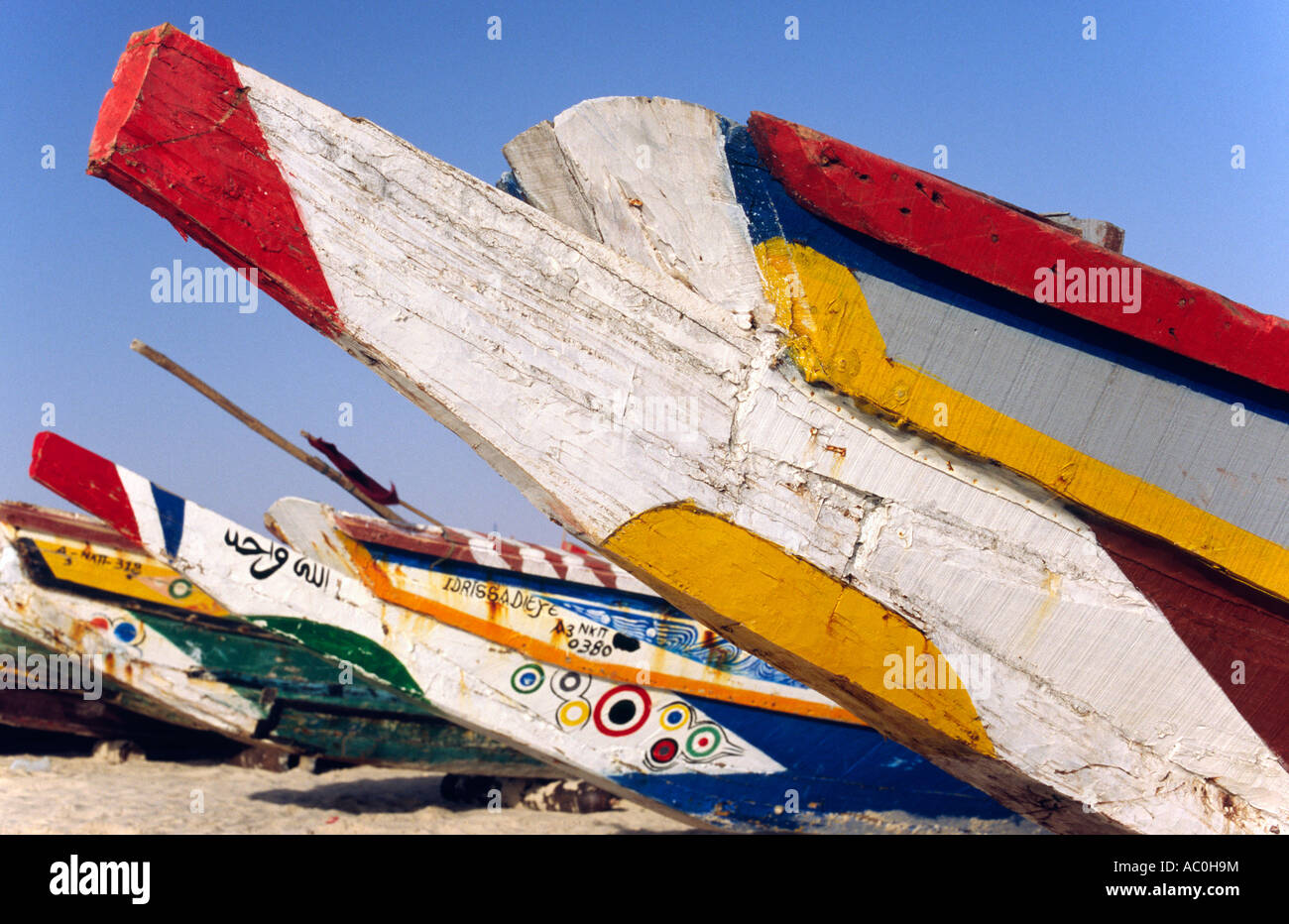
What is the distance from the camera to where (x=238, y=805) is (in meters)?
6.99

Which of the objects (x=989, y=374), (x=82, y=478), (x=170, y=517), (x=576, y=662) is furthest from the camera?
(x=576, y=662)

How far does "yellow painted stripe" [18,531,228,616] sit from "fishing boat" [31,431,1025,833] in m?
2.39

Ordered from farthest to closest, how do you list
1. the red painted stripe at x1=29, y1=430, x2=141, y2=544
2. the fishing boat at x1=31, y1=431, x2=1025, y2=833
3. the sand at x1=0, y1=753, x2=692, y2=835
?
the sand at x1=0, y1=753, x2=692, y2=835 → the fishing boat at x1=31, y1=431, x2=1025, y2=833 → the red painted stripe at x1=29, y1=430, x2=141, y2=544

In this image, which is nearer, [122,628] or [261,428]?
[261,428]

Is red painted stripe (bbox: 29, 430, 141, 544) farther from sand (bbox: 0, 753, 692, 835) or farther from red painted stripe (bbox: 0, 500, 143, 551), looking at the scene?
red painted stripe (bbox: 0, 500, 143, 551)

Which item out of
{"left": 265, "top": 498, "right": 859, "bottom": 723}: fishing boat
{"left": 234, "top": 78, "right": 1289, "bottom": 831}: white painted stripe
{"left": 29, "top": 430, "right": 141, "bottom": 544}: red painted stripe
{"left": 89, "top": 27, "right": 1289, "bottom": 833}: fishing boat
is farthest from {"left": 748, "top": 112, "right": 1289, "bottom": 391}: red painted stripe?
{"left": 29, "top": 430, "right": 141, "bottom": 544}: red painted stripe

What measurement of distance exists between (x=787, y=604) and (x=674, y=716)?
459 centimetres

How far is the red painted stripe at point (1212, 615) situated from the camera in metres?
1.85

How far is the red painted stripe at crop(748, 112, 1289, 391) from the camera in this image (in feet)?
5.82

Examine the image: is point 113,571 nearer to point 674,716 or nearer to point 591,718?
point 591,718

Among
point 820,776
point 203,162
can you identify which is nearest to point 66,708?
point 820,776

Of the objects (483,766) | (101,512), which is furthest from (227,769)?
(101,512)

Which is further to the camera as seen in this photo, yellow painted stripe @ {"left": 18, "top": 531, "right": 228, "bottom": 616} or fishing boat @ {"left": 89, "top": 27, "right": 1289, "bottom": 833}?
yellow painted stripe @ {"left": 18, "top": 531, "right": 228, "bottom": 616}

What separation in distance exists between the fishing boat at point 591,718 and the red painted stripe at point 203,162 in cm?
420
